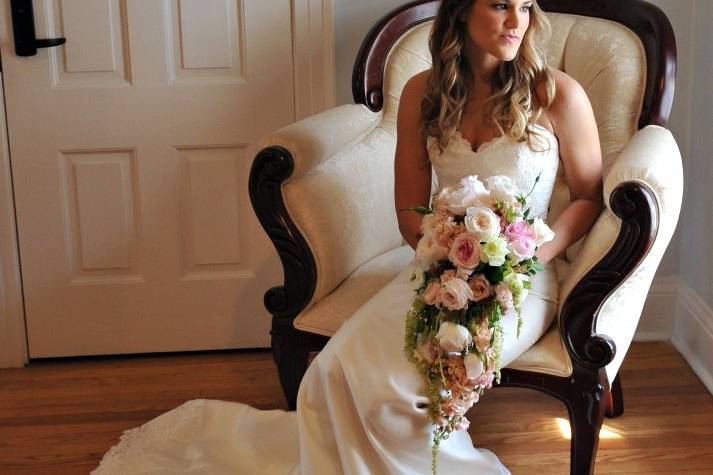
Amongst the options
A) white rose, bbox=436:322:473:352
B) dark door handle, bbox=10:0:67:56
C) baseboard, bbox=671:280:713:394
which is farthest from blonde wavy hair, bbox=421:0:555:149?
dark door handle, bbox=10:0:67:56

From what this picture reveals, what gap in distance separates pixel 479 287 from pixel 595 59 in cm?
104

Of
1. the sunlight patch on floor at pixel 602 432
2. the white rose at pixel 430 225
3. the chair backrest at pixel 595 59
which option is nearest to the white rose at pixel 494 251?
the white rose at pixel 430 225

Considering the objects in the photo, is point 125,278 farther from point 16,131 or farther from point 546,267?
point 546,267

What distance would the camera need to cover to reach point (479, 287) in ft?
6.37

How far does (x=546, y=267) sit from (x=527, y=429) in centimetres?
62

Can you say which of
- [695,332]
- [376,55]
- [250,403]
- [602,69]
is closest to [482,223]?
[602,69]

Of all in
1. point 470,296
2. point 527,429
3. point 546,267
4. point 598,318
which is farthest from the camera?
point 527,429

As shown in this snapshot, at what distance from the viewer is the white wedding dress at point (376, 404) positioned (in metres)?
2.10

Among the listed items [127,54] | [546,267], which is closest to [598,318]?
[546,267]

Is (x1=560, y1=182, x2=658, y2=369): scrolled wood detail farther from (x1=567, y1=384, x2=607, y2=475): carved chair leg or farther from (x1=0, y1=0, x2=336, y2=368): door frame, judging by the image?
(x1=0, y1=0, x2=336, y2=368): door frame

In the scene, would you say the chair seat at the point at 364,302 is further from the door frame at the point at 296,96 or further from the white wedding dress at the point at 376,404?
the door frame at the point at 296,96

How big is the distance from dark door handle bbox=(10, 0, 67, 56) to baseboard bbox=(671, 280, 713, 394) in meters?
2.19

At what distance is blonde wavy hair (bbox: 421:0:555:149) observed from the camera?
2.33 metres

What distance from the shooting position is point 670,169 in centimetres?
220
